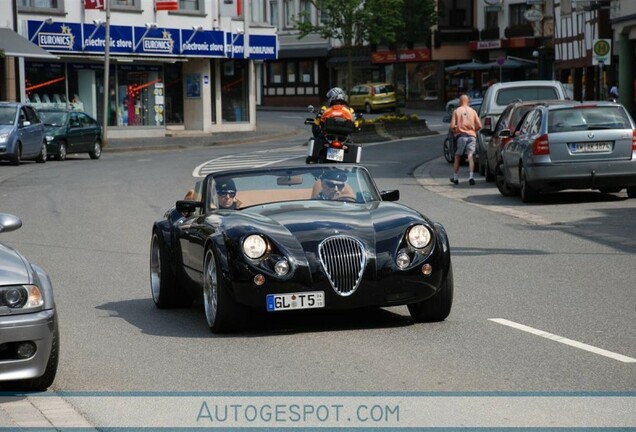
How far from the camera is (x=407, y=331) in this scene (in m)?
9.69

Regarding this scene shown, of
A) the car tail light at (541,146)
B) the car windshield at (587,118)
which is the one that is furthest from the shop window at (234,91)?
the car tail light at (541,146)

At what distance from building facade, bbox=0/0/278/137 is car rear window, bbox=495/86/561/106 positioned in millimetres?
21759

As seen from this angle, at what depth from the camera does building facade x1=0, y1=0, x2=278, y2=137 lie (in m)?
52.1

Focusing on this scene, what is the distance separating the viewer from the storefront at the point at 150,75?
5259 cm

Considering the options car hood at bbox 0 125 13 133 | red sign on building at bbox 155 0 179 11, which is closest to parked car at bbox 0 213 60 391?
car hood at bbox 0 125 13 133

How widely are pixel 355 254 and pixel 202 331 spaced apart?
4.36 feet

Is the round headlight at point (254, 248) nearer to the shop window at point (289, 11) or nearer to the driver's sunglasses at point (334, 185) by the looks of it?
the driver's sunglasses at point (334, 185)

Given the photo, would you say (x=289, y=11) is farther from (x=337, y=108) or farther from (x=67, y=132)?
(x=337, y=108)

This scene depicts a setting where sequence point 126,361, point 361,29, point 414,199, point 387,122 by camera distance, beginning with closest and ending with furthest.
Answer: point 126,361 < point 414,199 < point 387,122 < point 361,29

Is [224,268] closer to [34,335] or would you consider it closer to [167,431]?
[34,335]

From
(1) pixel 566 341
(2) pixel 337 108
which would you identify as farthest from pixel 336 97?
(1) pixel 566 341

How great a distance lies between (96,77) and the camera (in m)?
54.8

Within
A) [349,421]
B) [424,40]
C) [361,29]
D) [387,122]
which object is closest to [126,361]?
[349,421]

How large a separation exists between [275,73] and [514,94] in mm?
69897
